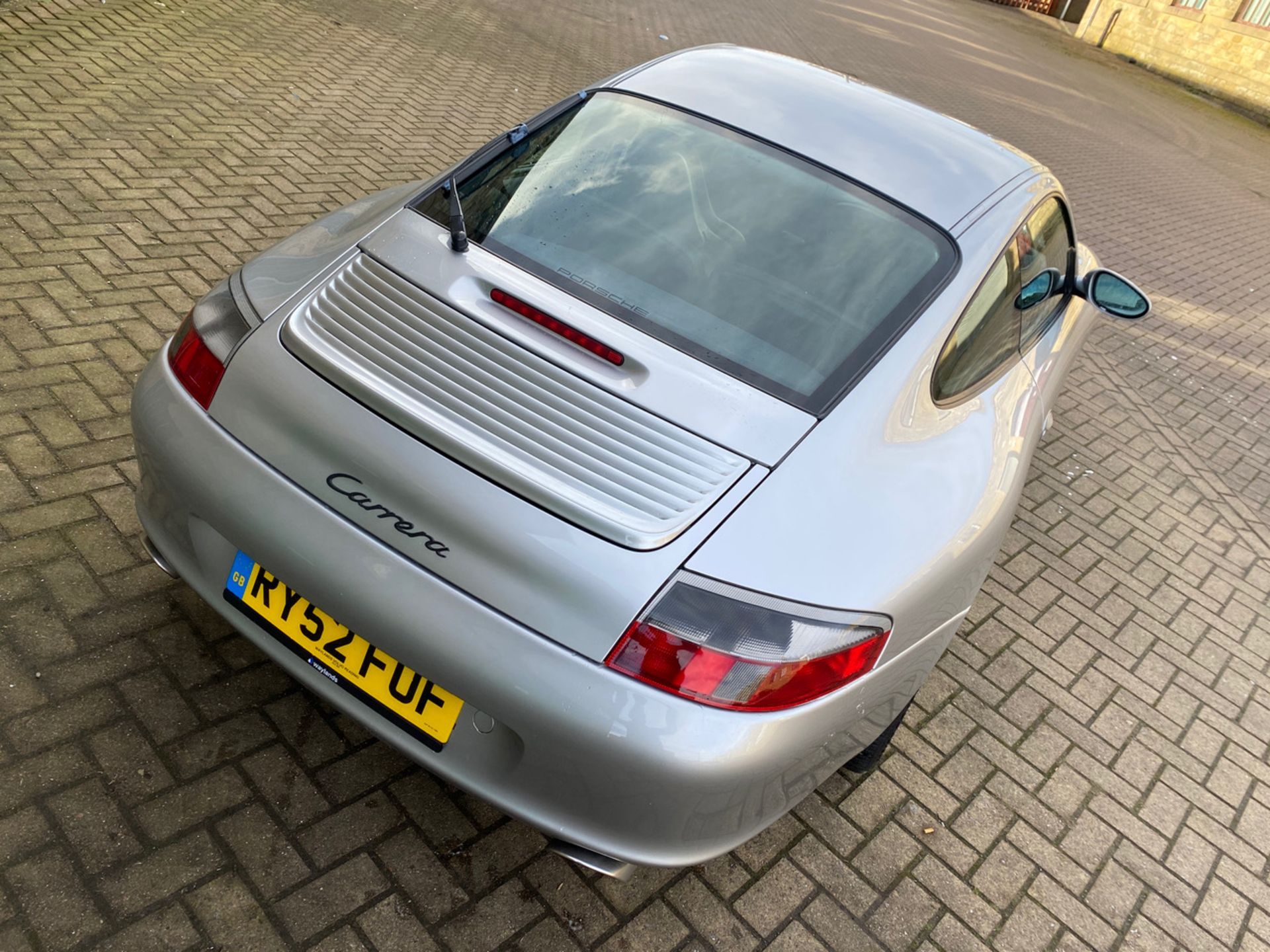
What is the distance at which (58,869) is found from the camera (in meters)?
2.00

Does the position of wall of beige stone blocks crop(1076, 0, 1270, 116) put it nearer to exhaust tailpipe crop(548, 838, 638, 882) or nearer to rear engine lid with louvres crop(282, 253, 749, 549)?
rear engine lid with louvres crop(282, 253, 749, 549)

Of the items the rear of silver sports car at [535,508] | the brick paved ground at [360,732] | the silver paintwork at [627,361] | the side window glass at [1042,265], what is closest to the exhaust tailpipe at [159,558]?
the rear of silver sports car at [535,508]

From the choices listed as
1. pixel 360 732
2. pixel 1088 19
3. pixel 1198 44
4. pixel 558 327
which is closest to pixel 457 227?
pixel 558 327

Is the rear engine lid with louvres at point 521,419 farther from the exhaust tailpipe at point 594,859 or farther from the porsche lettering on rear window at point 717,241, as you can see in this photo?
the exhaust tailpipe at point 594,859

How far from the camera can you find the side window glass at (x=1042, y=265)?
115 inches

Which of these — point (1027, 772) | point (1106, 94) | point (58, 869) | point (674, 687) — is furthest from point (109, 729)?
point (1106, 94)

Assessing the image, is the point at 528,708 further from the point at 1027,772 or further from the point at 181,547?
the point at 1027,772

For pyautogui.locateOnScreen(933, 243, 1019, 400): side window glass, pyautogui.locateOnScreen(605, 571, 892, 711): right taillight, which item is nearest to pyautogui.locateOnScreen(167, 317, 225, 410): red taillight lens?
pyautogui.locateOnScreen(605, 571, 892, 711): right taillight

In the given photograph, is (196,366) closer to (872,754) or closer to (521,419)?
(521,419)

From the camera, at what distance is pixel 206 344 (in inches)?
86.4

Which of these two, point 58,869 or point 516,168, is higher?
point 516,168

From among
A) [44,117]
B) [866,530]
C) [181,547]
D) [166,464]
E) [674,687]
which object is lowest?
[44,117]

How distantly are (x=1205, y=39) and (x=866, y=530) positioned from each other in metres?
23.7

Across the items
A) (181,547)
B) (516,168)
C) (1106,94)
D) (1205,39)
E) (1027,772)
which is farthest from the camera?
(1205,39)
